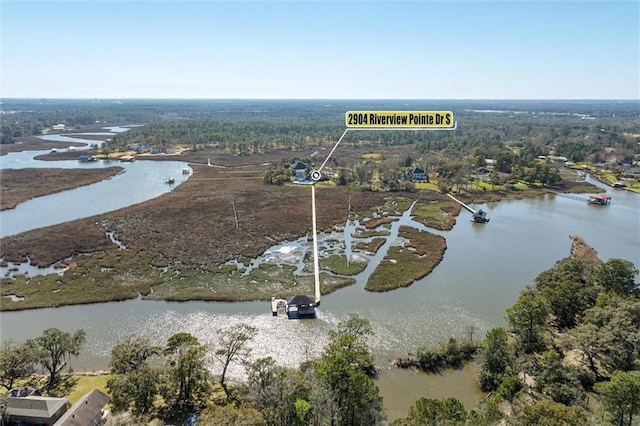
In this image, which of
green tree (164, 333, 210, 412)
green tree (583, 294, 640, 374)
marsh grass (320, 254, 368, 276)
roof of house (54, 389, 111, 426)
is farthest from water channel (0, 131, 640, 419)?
green tree (583, 294, 640, 374)

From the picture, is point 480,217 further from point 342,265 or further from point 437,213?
point 342,265

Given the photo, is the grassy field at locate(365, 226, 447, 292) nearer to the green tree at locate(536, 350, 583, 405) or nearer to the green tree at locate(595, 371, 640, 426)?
the green tree at locate(536, 350, 583, 405)

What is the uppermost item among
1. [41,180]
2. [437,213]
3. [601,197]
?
[41,180]

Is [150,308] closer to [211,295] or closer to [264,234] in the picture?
[211,295]

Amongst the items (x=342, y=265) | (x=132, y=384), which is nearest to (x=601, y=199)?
(x=342, y=265)

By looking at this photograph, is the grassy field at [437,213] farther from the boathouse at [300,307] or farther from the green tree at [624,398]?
the green tree at [624,398]

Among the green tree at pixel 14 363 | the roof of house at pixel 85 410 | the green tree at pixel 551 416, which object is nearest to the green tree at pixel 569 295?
the green tree at pixel 551 416
